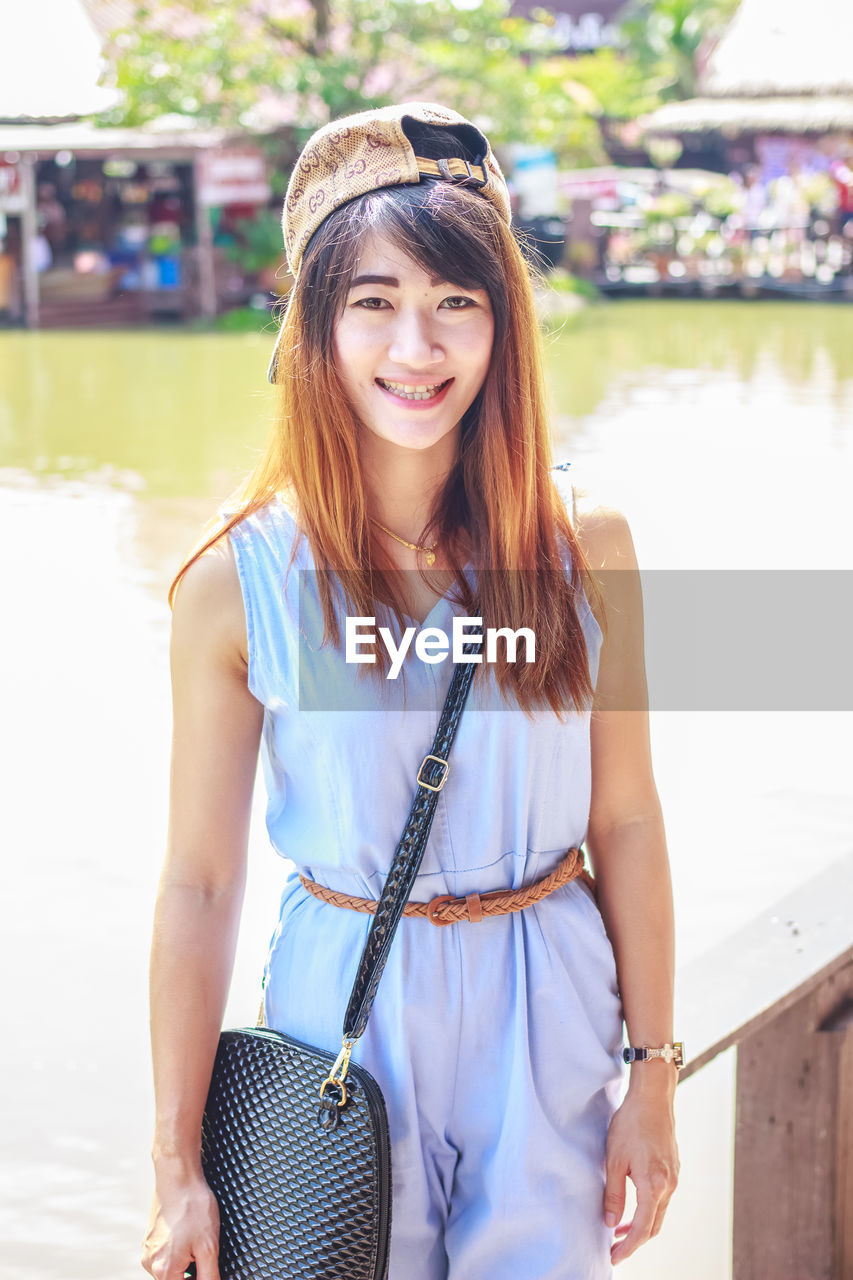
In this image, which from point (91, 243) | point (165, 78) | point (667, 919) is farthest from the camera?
point (91, 243)

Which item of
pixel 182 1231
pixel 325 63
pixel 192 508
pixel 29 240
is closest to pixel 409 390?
pixel 182 1231

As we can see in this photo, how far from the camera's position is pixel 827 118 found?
19.1 m

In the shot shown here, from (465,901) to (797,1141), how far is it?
2.47 ft

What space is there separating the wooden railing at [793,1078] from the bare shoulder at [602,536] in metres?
0.54

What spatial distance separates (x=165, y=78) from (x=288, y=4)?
77.1 inches

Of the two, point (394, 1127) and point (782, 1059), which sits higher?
point (394, 1127)

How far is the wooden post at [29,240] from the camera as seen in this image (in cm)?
1625

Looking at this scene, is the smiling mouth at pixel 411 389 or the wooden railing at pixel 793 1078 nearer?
the smiling mouth at pixel 411 389

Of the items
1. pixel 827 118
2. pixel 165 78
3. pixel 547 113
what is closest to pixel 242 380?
pixel 165 78

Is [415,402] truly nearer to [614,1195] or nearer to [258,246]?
[614,1195]

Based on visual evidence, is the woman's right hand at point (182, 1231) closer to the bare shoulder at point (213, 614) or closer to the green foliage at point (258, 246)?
the bare shoulder at point (213, 614)

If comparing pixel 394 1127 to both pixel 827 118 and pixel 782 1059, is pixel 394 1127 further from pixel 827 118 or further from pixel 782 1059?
pixel 827 118

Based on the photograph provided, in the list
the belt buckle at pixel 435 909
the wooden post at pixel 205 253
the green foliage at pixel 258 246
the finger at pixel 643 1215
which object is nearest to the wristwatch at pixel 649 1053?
the finger at pixel 643 1215

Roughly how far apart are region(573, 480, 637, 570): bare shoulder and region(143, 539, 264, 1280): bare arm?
0.33 m
